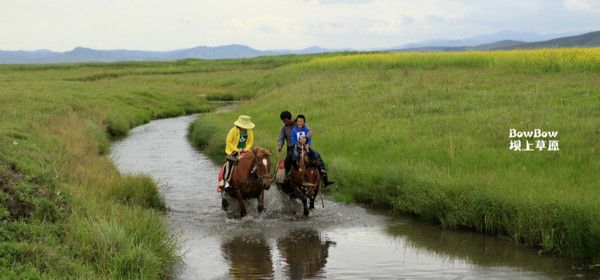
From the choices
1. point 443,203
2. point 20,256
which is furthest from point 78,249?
point 443,203

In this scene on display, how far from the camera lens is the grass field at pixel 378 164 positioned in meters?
10.3

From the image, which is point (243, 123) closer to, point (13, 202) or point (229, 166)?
point (229, 166)

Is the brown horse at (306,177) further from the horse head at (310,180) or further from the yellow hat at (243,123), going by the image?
the yellow hat at (243,123)

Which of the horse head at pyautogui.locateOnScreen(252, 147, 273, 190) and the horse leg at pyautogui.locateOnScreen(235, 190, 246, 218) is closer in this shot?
the horse head at pyautogui.locateOnScreen(252, 147, 273, 190)

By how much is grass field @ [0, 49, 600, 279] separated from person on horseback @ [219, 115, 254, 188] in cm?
215

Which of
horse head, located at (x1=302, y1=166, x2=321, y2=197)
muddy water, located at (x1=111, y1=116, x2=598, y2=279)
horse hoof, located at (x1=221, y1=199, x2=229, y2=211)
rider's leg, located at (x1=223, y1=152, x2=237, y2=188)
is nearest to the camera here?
muddy water, located at (x1=111, y1=116, x2=598, y2=279)

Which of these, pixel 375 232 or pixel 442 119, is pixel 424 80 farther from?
pixel 375 232

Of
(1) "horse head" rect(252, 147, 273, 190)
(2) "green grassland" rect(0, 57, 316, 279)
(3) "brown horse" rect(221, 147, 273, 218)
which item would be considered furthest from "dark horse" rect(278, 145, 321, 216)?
(2) "green grassland" rect(0, 57, 316, 279)

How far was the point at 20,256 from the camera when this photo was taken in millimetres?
8945

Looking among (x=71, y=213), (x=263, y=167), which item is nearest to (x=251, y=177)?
(x=263, y=167)

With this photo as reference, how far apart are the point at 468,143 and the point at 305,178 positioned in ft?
19.8

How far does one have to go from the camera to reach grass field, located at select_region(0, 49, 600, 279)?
10297mm

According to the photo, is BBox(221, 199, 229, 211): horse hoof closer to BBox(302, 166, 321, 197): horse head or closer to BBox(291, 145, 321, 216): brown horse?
BBox(291, 145, 321, 216): brown horse

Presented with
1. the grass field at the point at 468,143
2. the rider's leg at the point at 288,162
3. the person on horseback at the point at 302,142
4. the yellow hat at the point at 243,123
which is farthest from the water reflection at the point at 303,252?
the yellow hat at the point at 243,123
